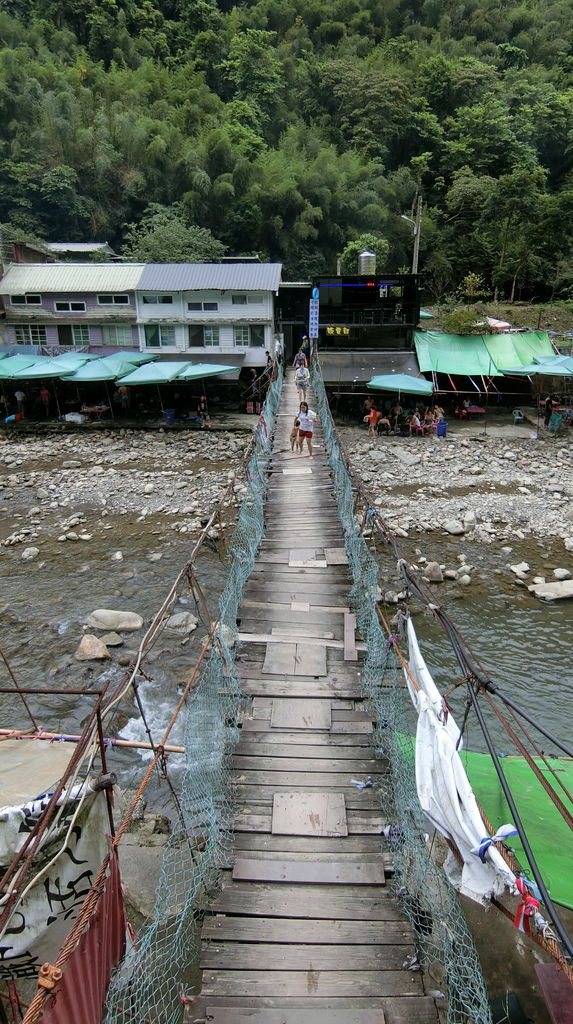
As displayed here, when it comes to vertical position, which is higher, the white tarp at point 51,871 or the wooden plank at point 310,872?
the white tarp at point 51,871

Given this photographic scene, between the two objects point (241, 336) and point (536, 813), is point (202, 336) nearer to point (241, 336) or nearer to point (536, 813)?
point (241, 336)

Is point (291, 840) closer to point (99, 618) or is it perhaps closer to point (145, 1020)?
point (145, 1020)

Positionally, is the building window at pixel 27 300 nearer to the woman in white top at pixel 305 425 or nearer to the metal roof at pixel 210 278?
the metal roof at pixel 210 278

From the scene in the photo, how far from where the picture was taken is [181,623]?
31.7ft

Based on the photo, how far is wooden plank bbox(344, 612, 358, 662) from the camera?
538cm

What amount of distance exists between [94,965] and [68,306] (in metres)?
24.7

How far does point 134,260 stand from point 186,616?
23935 millimetres

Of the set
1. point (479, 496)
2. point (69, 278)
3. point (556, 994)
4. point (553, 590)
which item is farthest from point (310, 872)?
point (69, 278)

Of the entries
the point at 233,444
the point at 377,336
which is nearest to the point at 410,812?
the point at 233,444

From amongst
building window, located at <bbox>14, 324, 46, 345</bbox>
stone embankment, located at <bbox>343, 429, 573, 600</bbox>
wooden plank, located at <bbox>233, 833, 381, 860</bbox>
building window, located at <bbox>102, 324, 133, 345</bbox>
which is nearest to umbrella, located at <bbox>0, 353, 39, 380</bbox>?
building window, located at <bbox>14, 324, 46, 345</bbox>

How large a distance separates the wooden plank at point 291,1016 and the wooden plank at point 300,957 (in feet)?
0.71

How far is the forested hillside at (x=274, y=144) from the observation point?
30688 millimetres

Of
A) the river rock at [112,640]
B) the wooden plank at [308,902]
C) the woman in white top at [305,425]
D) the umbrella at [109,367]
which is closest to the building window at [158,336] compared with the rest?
the umbrella at [109,367]

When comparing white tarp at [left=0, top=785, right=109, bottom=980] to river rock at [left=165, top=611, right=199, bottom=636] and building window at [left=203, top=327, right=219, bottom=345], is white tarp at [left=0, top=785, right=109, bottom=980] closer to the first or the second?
river rock at [left=165, top=611, right=199, bottom=636]
